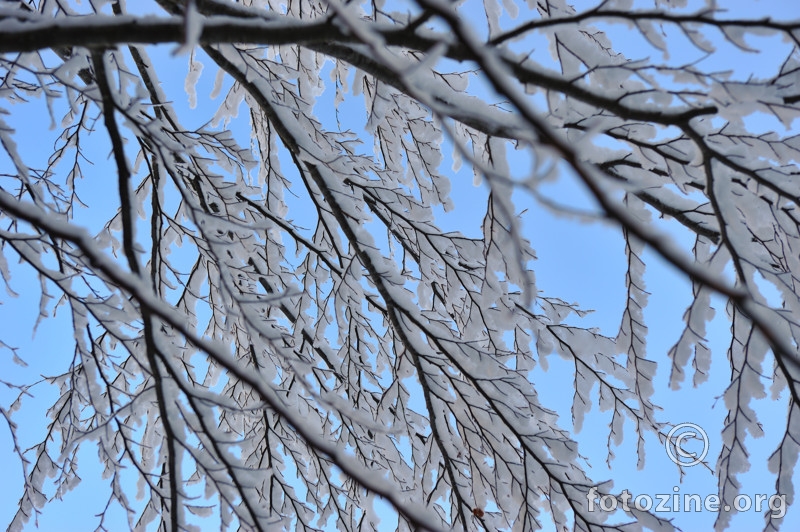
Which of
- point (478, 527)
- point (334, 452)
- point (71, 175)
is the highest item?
point (71, 175)

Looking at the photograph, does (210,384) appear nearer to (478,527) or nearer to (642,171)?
(478,527)

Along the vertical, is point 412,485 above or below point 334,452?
above

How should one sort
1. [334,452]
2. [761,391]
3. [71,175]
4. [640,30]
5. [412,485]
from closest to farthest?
1. [334,452]
2. [640,30]
3. [761,391]
4. [412,485]
5. [71,175]

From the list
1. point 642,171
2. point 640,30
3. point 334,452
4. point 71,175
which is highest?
point 71,175

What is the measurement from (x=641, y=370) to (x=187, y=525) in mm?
1760

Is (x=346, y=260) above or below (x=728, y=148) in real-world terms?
above

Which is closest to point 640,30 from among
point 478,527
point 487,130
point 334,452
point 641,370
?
point 487,130

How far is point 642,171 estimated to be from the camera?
1.90 m

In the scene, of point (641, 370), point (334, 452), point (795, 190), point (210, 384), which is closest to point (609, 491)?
point (641, 370)

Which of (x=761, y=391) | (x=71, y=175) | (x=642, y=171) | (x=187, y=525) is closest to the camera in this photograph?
(x=187, y=525)

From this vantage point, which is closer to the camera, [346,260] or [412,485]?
[346,260]

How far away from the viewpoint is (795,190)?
4.91 feet

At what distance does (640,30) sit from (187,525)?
185cm

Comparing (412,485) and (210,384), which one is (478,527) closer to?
(412,485)
